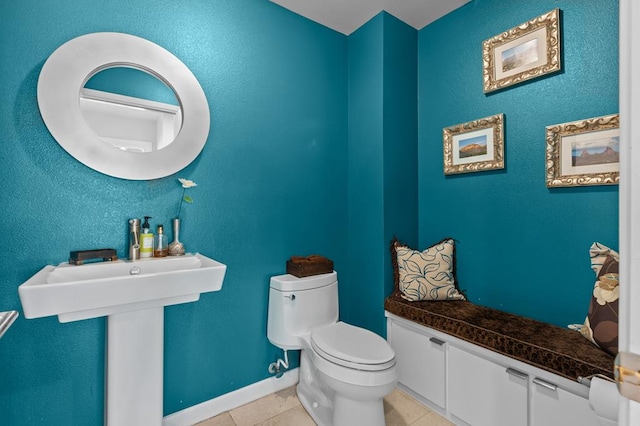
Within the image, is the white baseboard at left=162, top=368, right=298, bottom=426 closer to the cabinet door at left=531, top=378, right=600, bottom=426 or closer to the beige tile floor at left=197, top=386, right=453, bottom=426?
the beige tile floor at left=197, top=386, right=453, bottom=426

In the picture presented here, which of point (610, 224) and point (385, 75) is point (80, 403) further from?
point (610, 224)

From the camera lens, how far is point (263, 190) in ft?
6.28

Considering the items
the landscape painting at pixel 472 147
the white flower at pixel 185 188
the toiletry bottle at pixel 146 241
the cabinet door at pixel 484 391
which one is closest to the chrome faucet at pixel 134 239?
the toiletry bottle at pixel 146 241

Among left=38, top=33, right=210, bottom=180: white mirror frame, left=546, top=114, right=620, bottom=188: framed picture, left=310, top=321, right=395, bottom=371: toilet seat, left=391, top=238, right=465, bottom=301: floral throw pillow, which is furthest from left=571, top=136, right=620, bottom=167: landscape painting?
left=38, top=33, right=210, bottom=180: white mirror frame

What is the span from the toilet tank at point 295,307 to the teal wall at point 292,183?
5.0 inches

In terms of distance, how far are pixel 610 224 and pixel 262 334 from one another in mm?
1959

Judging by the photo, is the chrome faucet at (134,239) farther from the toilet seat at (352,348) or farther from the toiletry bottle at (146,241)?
the toilet seat at (352,348)

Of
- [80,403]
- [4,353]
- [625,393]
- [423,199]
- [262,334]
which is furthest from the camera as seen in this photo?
[423,199]

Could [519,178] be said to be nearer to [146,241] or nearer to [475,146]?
[475,146]

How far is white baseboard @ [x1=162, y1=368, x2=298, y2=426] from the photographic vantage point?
5.33 ft

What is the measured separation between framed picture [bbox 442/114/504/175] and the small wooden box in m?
1.08

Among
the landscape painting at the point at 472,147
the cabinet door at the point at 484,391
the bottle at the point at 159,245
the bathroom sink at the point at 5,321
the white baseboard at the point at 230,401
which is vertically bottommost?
the white baseboard at the point at 230,401

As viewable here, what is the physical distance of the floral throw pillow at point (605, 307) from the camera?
1189mm

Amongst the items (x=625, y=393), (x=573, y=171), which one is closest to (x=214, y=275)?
(x=625, y=393)
